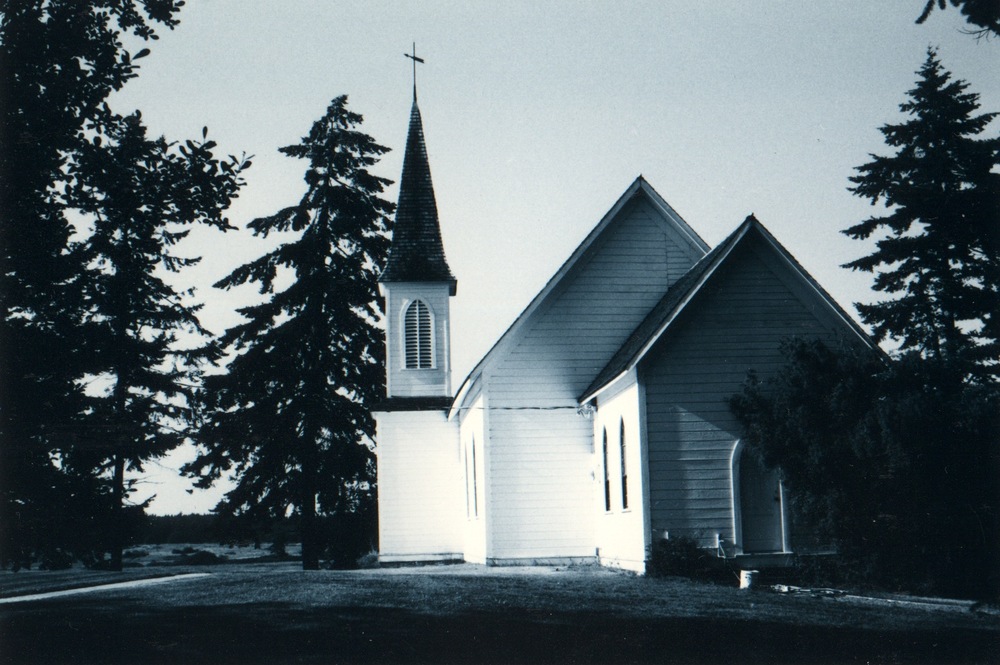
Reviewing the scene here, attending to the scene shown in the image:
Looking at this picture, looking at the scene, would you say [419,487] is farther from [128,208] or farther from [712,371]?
[128,208]

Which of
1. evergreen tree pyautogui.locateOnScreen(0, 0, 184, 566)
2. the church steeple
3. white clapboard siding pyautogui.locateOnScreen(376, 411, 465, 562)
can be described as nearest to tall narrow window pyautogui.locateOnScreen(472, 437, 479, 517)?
white clapboard siding pyautogui.locateOnScreen(376, 411, 465, 562)

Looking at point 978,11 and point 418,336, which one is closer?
point 978,11

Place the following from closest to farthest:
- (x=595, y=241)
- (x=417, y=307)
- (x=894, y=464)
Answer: (x=894, y=464) < (x=595, y=241) < (x=417, y=307)

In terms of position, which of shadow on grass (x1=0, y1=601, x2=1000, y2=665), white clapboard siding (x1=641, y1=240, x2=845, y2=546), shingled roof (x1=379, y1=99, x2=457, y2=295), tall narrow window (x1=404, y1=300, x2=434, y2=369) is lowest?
shadow on grass (x1=0, y1=601, x2=1000, y2=665)

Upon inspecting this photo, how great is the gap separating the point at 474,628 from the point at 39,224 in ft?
21.6

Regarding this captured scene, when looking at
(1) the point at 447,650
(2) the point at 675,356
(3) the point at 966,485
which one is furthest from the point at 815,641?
(2) the point at 675,356

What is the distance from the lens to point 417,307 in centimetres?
3250

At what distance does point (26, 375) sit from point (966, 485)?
1376cm

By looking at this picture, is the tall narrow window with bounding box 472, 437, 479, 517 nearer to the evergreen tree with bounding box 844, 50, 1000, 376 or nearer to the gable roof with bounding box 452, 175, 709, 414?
the gable roof with bounding box 452, 175, 709, 414

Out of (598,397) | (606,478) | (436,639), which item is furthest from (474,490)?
(436,639)

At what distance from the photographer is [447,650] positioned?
34.7ft

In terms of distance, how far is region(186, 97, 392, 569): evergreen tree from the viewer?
36.8m

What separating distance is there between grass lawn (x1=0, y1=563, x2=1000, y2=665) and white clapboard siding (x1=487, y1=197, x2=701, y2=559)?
339 inches

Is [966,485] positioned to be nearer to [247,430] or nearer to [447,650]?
[447,650]
